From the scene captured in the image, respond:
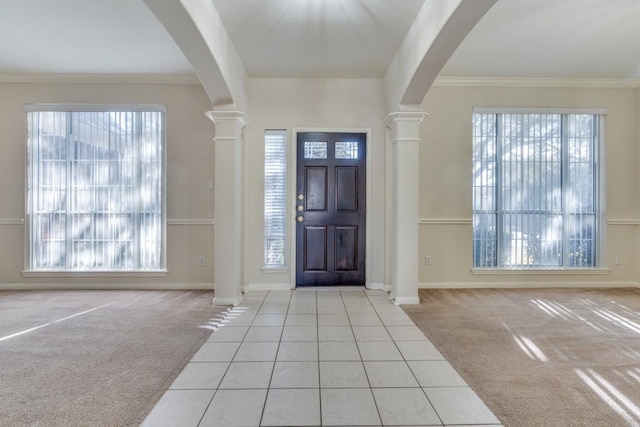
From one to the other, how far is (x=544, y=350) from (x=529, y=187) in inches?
107

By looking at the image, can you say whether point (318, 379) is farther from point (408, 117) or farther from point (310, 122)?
point (310, 122)

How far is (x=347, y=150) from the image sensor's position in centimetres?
461

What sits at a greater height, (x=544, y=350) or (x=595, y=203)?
(x=595, y=203)

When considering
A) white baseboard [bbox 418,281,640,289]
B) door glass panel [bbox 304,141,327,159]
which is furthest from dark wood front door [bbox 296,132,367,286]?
white baseboard [bbox 418,281,640,289]

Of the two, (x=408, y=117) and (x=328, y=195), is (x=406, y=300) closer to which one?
(x=328, y=195)

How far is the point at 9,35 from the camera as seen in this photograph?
351 cm

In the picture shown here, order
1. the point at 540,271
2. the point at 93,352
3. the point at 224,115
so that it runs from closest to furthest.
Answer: the point at 93,352 < the point at 224,115 < the point at 540,271

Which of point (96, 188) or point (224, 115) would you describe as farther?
point (96, 188)

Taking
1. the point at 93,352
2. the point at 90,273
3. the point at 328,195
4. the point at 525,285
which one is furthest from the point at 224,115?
the point at 525,285

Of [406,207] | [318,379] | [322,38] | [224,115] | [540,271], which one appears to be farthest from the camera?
[540,271]

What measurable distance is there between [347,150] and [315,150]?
41cm

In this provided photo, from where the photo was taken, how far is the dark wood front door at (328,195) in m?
4.59

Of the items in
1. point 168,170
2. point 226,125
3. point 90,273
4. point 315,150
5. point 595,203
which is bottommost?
point 90,273

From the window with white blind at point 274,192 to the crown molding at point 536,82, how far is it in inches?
84.7
